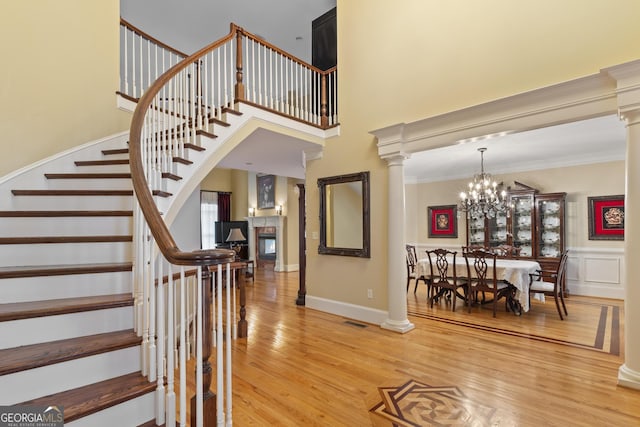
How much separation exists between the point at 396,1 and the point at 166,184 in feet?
12.0

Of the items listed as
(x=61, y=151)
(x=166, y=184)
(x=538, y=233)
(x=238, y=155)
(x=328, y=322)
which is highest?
(x=238, y=155)

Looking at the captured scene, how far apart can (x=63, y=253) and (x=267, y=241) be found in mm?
8149

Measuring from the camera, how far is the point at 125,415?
4.78 feet

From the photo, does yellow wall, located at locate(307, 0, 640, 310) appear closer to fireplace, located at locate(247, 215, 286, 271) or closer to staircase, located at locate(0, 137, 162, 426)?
staircase, located at locate(0, 137, 162, 426)

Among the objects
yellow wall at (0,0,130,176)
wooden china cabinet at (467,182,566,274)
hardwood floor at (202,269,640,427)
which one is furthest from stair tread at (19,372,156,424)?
wooden china cabinet at (467,182,566,274)

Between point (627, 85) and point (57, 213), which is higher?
point (627, 85)

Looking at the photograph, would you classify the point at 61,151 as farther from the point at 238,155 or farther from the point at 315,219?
the point at 315,219

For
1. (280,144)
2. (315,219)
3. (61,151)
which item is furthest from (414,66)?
(61,151)

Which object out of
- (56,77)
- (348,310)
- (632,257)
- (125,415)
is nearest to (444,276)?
(348,310)

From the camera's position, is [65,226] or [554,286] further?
[554,286]

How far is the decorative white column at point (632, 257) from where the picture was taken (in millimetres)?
2500

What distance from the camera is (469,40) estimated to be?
348 cm

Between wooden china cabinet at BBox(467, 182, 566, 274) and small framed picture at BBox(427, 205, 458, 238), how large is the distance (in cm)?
84

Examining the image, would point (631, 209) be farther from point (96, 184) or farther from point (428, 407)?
point (96, 184)
